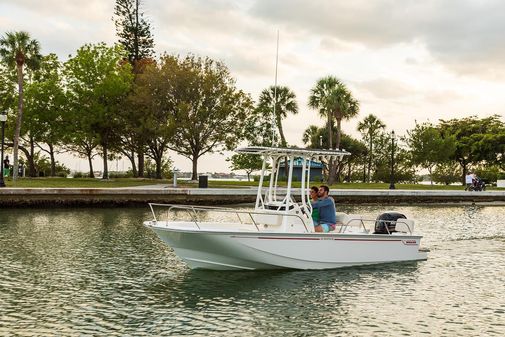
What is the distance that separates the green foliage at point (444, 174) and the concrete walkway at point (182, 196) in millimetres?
25474

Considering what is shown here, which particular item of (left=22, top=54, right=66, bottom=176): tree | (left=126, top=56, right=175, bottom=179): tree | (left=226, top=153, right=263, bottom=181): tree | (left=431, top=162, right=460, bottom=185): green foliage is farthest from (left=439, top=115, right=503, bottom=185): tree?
(left=22, top=54, right=66, bottom=176): tree

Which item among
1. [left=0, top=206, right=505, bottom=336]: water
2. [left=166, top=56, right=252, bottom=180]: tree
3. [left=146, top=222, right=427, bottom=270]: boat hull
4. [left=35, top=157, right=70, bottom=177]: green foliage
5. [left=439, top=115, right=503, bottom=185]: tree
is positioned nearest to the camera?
[left=0, top=206, right=505, bottom=336]: water

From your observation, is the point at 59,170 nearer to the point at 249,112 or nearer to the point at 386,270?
the point at 249,112

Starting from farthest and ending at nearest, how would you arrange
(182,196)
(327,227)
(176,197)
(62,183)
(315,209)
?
(62,183)
(182,196)
(176,197)
(315,209)
(327,227)

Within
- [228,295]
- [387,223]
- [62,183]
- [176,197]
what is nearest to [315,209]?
[387,223]

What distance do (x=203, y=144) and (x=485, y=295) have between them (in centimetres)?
3762

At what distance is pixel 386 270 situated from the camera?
14539mm

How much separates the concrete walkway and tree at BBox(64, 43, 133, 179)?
14.1 metres

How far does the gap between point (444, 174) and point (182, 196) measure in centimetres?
4312

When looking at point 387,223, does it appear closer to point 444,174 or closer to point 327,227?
point 327,227

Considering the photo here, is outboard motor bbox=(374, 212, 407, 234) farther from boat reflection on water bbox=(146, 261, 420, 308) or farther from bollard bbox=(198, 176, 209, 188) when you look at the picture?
bollard bbox=(198, 176, 209, 188)

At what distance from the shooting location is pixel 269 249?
531 inches

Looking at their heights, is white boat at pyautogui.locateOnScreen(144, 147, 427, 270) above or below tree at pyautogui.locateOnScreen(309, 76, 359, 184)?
below

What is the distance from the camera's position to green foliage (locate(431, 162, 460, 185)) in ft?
224
